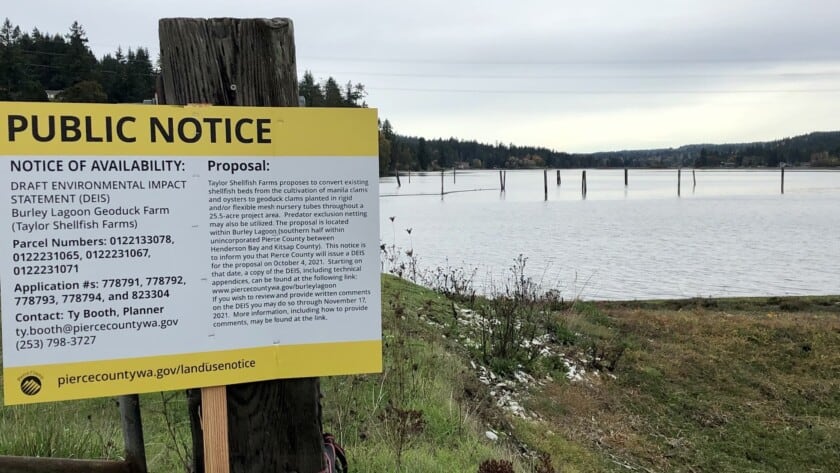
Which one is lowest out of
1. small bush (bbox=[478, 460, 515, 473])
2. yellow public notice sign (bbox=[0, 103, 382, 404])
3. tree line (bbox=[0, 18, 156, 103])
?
small bush (bbox=[478, 460, 515, 473])

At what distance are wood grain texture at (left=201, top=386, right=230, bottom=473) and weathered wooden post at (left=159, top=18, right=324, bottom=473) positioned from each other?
21 millimetres

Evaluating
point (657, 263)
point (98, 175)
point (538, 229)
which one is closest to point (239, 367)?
point (98, 175)

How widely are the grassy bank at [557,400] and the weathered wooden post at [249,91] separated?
1463mm

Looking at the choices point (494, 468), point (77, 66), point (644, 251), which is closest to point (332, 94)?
point (77, 66)

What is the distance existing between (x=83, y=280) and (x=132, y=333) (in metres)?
0.24

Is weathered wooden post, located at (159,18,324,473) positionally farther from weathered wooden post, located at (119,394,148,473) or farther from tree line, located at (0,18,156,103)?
tree line, located at (0,18,156,103)

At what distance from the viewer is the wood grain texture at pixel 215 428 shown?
7.72 ft

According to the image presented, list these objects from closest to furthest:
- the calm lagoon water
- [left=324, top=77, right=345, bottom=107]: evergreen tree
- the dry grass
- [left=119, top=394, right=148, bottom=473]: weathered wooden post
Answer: [left=119, top=394, right=148, bottom=473]: weathered wooden post
the dry grass
the calm lagoon water
[left=324, top=77, right=345, bottom=107]: evergreen tree

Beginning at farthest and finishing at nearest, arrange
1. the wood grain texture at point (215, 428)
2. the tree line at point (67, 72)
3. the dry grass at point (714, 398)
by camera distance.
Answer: the tree line at point (67, 72), the dry grass at point (714, 398), the wood grain texture at point (215, 428)

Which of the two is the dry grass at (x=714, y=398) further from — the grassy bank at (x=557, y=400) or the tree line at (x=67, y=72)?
the tree line at (x=67, y=72)

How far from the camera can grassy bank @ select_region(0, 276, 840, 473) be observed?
4.50 metres

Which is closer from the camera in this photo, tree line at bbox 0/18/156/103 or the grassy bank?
the grassy bank

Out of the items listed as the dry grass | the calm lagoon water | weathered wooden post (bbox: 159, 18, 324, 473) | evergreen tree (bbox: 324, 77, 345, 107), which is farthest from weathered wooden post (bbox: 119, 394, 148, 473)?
evergreen tree (bbox: 324, 77, 345, 107)

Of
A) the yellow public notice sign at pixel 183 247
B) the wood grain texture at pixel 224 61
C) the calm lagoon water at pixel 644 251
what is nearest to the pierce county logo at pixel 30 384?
the yellow public notice sign at pixel 183 247
